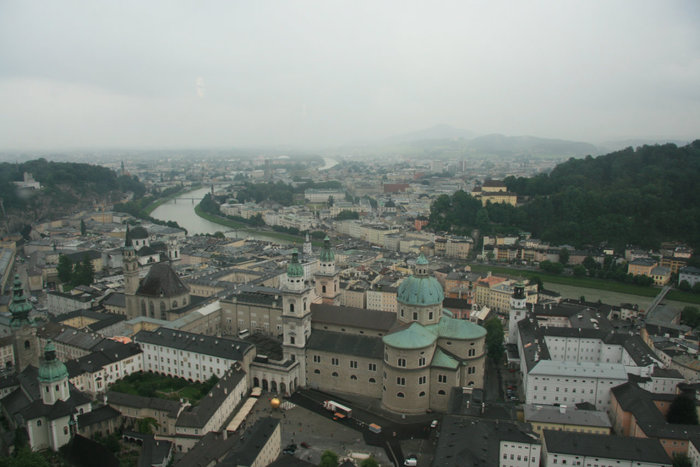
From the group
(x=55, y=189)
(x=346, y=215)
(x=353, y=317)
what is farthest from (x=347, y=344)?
(x=55, y=189)

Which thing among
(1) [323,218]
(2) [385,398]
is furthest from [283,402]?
(1) [323,218]

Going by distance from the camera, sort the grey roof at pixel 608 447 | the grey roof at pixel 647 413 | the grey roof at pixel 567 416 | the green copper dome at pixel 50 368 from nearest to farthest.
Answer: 1. the grey roof at pixel 608 447
2. the green copper dome at pixel 50 368
3. the grey roof at pixel 647 413
4. the grey roof at pixel 567 416

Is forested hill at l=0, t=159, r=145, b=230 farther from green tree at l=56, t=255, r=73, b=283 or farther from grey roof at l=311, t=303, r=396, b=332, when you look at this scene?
grey roof at l=311, t=303, r=396, b=332

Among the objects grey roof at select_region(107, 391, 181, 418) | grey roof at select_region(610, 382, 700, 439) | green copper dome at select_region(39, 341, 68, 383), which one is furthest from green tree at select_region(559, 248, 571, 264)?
green copper dome at select_region(39, 341, 68, 383)

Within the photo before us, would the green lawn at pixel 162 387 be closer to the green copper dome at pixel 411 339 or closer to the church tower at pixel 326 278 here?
the green copper dome at pixel 411 339

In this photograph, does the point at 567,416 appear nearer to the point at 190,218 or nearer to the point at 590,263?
the point at 590,263

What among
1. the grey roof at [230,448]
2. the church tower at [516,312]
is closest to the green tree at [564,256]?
the church tower at [516,312]
